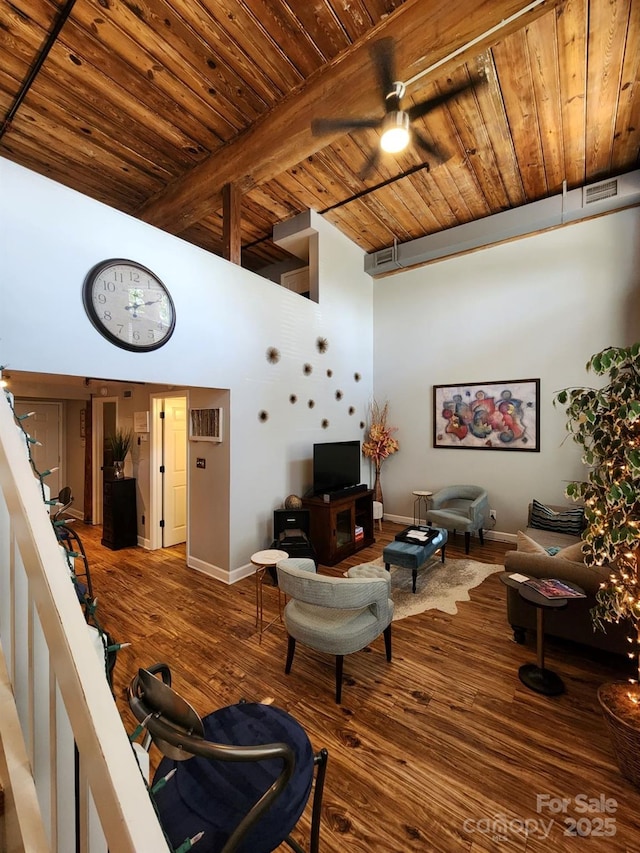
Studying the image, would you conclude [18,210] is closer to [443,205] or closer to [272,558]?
[272,558]

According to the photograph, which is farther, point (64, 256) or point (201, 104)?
point (201, 104)

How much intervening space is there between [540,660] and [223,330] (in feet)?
11.9

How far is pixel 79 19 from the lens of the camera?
89.4 inches

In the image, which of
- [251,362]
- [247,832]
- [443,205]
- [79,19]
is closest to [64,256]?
[79,19]

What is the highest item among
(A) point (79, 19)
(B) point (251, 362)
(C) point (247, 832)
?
(A) point (79, 19)

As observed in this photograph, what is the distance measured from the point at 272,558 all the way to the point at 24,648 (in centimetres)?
189

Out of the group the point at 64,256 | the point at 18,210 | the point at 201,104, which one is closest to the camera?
the point at 18,210

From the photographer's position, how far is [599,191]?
153 inches

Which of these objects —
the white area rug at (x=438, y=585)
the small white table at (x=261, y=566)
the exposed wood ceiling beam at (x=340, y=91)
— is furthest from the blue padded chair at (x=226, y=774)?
the exposed wood ceiling beam at (x=340, y=91)

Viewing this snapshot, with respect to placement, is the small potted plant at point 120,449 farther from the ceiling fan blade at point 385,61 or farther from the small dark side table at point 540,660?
the small dark side table at point 540,660

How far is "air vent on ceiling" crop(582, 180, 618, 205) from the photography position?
3809 mm

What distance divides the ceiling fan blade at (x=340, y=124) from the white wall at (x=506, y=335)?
3154 millimetres

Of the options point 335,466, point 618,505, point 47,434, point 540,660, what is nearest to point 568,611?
point 540,660

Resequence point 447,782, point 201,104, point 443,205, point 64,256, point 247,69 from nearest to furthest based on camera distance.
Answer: point 447,782, point 64,256, point 247,69, point 201,104, point 443,205
